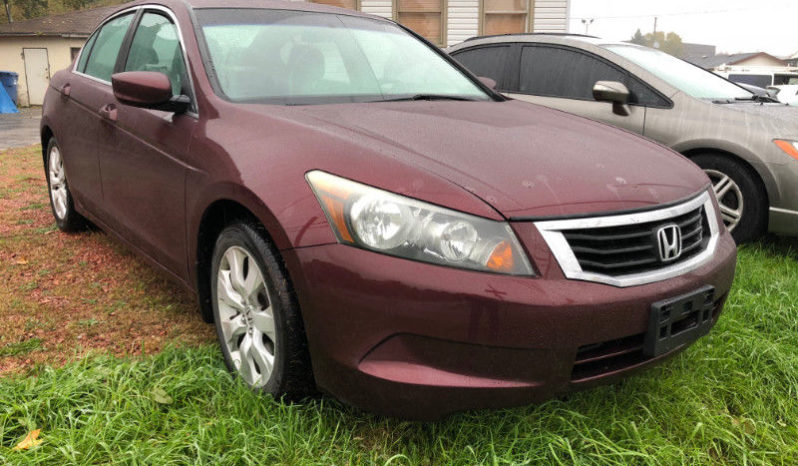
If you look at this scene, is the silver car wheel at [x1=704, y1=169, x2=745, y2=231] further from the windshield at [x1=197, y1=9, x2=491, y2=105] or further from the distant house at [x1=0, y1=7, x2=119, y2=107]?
the distant house at [x1=0, y1=7, x2=119, y2=107]

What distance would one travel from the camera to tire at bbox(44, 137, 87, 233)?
438 cm

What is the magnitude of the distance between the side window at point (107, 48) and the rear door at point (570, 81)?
3042mm

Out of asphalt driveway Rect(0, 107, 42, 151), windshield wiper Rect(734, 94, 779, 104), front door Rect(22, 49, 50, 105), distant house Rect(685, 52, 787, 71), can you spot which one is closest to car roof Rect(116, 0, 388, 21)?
windshield wiper Rect(734, 94, 779, 104)

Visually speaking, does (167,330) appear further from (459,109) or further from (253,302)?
(459,109)

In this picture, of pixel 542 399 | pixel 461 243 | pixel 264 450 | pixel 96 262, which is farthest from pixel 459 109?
pixel 96 262

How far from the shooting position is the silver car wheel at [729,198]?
4.14 m

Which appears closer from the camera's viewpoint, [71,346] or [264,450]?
[264,450]

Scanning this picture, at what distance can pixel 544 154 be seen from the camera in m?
2.19

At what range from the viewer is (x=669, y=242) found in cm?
202

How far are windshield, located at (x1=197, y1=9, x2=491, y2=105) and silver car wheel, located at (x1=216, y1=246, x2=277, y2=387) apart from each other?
687 mm

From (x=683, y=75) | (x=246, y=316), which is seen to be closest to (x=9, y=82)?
(x=683, y=75)

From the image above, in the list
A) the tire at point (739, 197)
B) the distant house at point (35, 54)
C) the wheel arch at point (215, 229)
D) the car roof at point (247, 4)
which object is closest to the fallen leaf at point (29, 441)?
the wheel arch at point (215, 229)

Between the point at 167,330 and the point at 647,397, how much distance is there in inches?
82.0

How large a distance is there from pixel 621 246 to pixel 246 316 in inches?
50.1
